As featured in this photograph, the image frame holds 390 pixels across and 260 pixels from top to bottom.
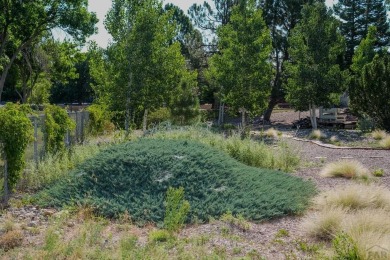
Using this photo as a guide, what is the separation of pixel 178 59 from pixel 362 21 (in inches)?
868

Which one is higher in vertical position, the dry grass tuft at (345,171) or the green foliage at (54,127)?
the green foliage at (54,127)

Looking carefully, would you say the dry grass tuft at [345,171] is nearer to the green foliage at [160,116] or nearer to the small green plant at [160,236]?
the small green plant at [160,236]

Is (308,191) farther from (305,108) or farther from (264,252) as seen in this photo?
(305,108)

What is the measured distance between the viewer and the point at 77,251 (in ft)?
13.1

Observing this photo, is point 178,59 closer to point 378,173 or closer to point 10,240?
point 378,173

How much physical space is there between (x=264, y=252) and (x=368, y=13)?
34.1 m

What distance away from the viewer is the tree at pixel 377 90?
18.2 meters

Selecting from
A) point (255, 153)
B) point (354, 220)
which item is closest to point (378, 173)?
point (255, 153)

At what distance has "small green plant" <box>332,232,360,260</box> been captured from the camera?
3.58m

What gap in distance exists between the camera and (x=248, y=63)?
19.6 m

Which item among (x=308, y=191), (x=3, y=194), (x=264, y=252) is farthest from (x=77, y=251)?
(x=308, y=191)

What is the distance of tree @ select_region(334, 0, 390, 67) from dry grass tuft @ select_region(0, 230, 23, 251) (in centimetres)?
3271

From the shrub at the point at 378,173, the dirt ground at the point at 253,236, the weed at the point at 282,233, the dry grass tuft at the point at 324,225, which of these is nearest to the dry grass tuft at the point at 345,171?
the shrub at the point at 378,173

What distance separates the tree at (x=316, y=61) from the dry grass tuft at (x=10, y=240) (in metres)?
19.3
